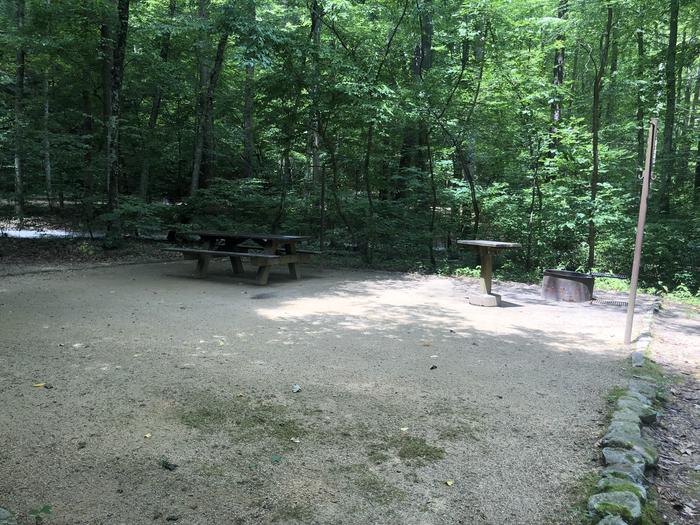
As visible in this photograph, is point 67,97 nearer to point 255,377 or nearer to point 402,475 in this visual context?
point 255,377

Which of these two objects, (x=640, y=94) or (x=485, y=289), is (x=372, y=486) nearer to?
(x=485, y=289)

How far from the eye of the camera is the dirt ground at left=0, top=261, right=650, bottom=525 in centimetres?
196

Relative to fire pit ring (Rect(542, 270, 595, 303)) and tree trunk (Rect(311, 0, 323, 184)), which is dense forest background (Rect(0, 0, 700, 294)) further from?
fire pit ring (Rect(542, 270, 595, 303))

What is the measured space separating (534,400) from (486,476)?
111 cm

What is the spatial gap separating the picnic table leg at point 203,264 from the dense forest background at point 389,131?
2.80 meters

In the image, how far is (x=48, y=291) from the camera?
6.19 meters

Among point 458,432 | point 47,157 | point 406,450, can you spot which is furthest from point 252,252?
point 406,450

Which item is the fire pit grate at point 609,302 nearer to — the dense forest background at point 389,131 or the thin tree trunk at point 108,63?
the dense forest background at point 389,131

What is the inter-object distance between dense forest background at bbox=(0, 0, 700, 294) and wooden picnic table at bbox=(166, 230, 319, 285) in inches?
82.7

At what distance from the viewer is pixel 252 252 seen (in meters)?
7.70

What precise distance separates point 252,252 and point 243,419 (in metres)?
5.21

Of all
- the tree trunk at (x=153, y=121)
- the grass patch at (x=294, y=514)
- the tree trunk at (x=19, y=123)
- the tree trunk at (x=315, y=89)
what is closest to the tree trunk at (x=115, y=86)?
the tree trunk at (x=19, y=123)

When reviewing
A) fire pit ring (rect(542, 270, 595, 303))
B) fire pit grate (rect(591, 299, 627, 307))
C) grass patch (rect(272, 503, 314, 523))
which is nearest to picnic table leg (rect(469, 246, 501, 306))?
fire pit ring (rect(542, 270, 595, 303))

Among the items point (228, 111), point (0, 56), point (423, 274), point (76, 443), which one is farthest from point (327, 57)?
point (0, 56)
